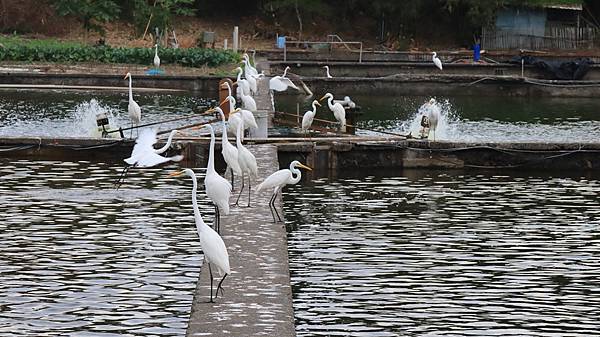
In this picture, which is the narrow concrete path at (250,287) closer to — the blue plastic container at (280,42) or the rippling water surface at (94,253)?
the rippling water surface at (94,253)

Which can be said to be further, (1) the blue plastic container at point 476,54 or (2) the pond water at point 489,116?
(1) the blue plastic container at point 476,54

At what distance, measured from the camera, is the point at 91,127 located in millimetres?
30375

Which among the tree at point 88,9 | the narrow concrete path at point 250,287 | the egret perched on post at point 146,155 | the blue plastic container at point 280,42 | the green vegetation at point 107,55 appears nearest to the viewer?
the narrow concrete path at point 250,287

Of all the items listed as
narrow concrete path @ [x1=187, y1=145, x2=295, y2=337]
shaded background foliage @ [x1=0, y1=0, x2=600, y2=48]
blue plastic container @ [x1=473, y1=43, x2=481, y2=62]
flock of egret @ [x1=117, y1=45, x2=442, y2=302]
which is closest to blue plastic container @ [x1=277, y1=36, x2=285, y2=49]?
shaded background foliage @ [x1=0, y1=0, x2=600, y2=48]

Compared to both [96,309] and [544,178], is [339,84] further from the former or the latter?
[96,309]

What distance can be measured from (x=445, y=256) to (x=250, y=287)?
173 inches

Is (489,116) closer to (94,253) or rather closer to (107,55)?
(107,55)

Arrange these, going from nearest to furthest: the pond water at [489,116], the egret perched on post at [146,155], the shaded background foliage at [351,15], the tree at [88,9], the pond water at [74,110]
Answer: the egret perched on post at [146,155]
the pond water at [74,110]
the pond water at [489,116]
the tree at [88,9]
the shaded background foliage at [351,15]

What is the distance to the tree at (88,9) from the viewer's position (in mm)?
56438

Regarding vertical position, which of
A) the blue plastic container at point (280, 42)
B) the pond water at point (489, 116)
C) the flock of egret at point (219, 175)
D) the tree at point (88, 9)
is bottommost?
the pond water at point (489, 116)

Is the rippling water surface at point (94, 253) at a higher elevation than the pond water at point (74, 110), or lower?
lower

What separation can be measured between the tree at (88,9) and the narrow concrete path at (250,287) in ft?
127

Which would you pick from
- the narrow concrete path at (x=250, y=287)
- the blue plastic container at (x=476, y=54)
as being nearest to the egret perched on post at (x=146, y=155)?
the narrow concrete path at (x=250, y=287)

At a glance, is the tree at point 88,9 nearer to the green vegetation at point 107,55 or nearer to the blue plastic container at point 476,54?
the green vegetation at point 107,55
